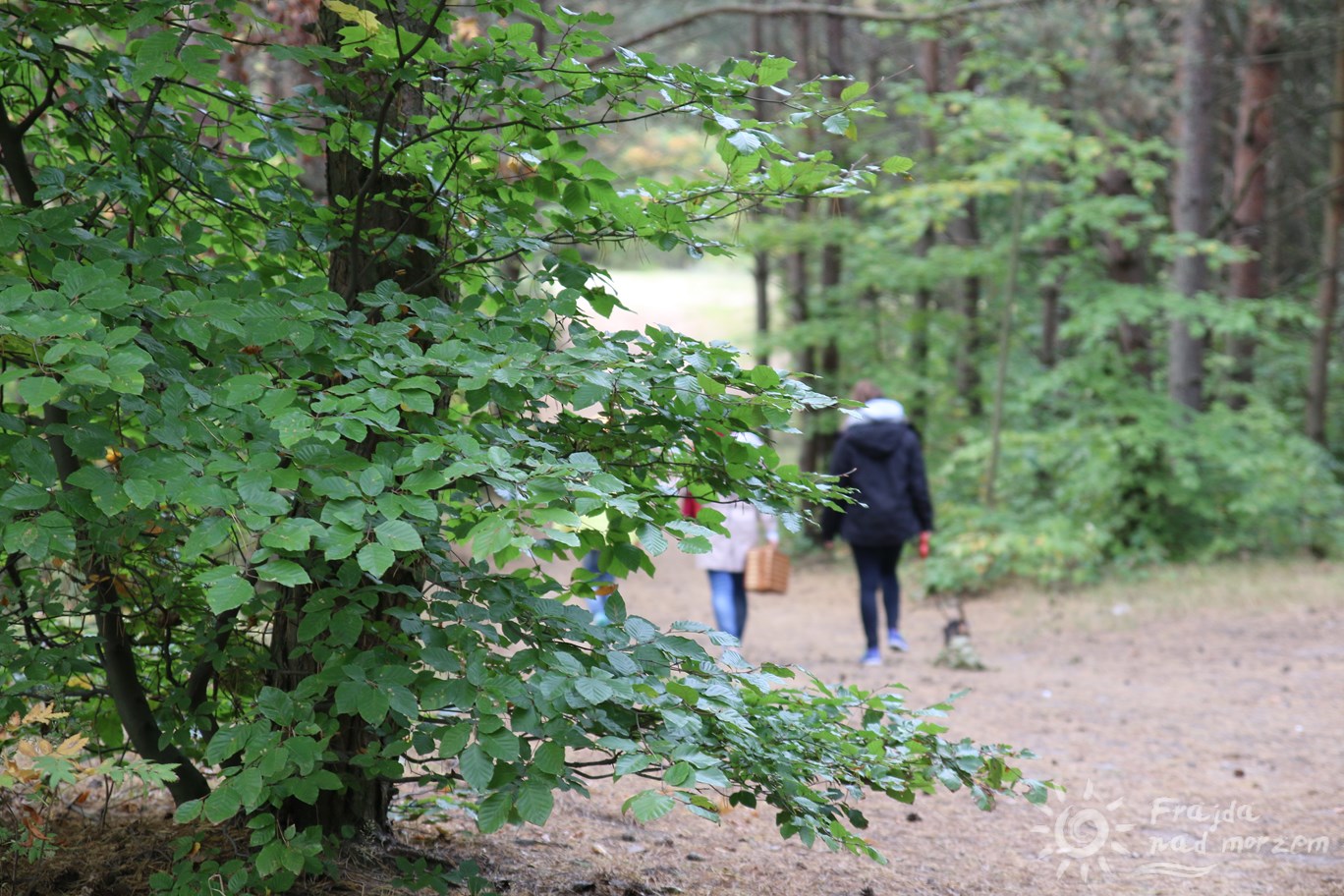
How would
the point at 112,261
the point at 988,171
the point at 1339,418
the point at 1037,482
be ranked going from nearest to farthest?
1. the point at 112,261
2. the point at 988,171
3. the point at 1037,482
4. the point at 1339,418

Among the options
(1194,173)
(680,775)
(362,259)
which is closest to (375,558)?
(680,775)

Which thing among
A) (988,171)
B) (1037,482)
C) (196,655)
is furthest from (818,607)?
(196,655)

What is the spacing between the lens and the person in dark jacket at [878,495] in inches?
330

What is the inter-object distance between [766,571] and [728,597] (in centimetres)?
37

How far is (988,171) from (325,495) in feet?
34.3

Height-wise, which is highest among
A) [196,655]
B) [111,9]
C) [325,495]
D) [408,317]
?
[111,9]

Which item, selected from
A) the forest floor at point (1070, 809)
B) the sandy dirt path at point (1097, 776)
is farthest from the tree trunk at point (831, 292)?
the forest floor at point (1070, 809)

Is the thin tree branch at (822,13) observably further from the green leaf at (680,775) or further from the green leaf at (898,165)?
the green leaf at (680,775)

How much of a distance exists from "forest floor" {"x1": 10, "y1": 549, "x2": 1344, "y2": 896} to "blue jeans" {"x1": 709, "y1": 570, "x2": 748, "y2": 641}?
2.48 ft

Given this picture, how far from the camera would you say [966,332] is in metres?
16.2

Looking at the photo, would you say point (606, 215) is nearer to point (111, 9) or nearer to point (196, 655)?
point (111, 9)

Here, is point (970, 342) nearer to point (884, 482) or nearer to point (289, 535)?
point (884, 482)

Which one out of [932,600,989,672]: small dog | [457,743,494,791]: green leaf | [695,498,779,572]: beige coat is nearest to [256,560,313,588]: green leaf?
[457,743,494,791]: green leaf

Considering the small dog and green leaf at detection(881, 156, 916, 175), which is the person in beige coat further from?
green leaf at detection(881, 156, 916, 175)
